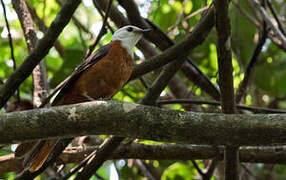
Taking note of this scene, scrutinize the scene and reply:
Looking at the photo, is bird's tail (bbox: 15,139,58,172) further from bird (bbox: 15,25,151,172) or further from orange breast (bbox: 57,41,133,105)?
orange breast (bbox: 57,41,133,105)

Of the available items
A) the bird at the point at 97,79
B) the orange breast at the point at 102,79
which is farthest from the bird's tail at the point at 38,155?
the orange breast at the point at 102,79

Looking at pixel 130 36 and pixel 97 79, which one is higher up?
pixel 130 36

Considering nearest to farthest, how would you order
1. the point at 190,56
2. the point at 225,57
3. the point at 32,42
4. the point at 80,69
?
1. the point at 225,57
2. the point at 80,69
3. the point at 32,42
4. the point at 190,56

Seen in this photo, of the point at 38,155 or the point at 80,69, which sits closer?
the point at 38,155

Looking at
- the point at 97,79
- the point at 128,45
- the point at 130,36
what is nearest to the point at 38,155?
the point at 97,79

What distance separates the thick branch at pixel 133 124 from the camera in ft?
7.30

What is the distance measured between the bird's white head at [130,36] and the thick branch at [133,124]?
2.15m

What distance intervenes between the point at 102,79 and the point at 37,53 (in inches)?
52.3

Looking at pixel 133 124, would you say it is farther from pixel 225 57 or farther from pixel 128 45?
pixel 128 45

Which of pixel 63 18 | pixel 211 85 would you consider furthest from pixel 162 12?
pixel 63 18

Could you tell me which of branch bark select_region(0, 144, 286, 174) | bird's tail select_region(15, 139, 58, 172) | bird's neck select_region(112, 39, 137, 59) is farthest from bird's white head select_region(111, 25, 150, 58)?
bird's tail select_region(15, 139, 58, 172)

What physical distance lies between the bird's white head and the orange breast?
0.41 metres

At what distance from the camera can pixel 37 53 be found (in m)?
2.71

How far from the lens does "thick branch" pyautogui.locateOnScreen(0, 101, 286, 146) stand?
2.22 m
